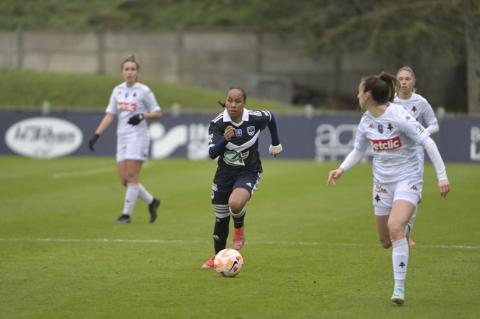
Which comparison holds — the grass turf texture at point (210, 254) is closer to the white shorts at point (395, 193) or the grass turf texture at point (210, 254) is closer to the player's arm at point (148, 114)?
the white shorts at point (395, 193)

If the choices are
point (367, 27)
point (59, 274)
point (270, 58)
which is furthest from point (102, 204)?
point (270, 58)

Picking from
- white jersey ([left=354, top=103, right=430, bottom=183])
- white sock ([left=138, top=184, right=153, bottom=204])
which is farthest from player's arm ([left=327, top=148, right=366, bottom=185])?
white sock ([left=138, top=184, right=153, bottom=204])

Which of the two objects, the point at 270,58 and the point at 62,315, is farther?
the point at 270,58

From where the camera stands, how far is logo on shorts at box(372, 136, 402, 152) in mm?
9641

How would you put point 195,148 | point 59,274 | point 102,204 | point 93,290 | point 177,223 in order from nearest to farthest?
point 93,290
point 59,274
point 177,223
point 102,204
point 195,148

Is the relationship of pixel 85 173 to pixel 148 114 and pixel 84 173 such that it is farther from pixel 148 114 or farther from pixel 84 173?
pixel 148 114

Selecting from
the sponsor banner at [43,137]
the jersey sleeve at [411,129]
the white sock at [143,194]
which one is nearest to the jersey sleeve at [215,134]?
the jersey sleeve at [411,129]

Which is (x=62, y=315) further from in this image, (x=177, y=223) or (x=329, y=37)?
(x=329, y=37)

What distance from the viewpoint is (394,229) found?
9234 mm

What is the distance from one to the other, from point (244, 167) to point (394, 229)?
2.64m

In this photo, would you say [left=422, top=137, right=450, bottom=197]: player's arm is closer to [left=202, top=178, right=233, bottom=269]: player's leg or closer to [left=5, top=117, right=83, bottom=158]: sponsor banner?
[left=202, top=178, right=233, bottom=269]: player's leg

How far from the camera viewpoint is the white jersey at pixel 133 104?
1572 cm

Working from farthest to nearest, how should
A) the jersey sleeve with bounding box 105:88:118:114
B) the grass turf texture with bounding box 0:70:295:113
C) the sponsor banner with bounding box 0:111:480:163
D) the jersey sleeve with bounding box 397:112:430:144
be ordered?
1. the grass turf texture with bounding box 0:70:295:113
2. the sponsor banner with bounding box 0:111:480:163
3. the jersey sleeve with bounding box 105:88:118:114
4. the jersey sleeve with bounding box 397:112:430:144

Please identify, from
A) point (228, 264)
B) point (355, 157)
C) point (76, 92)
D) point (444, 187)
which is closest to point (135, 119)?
point (228, 264)
